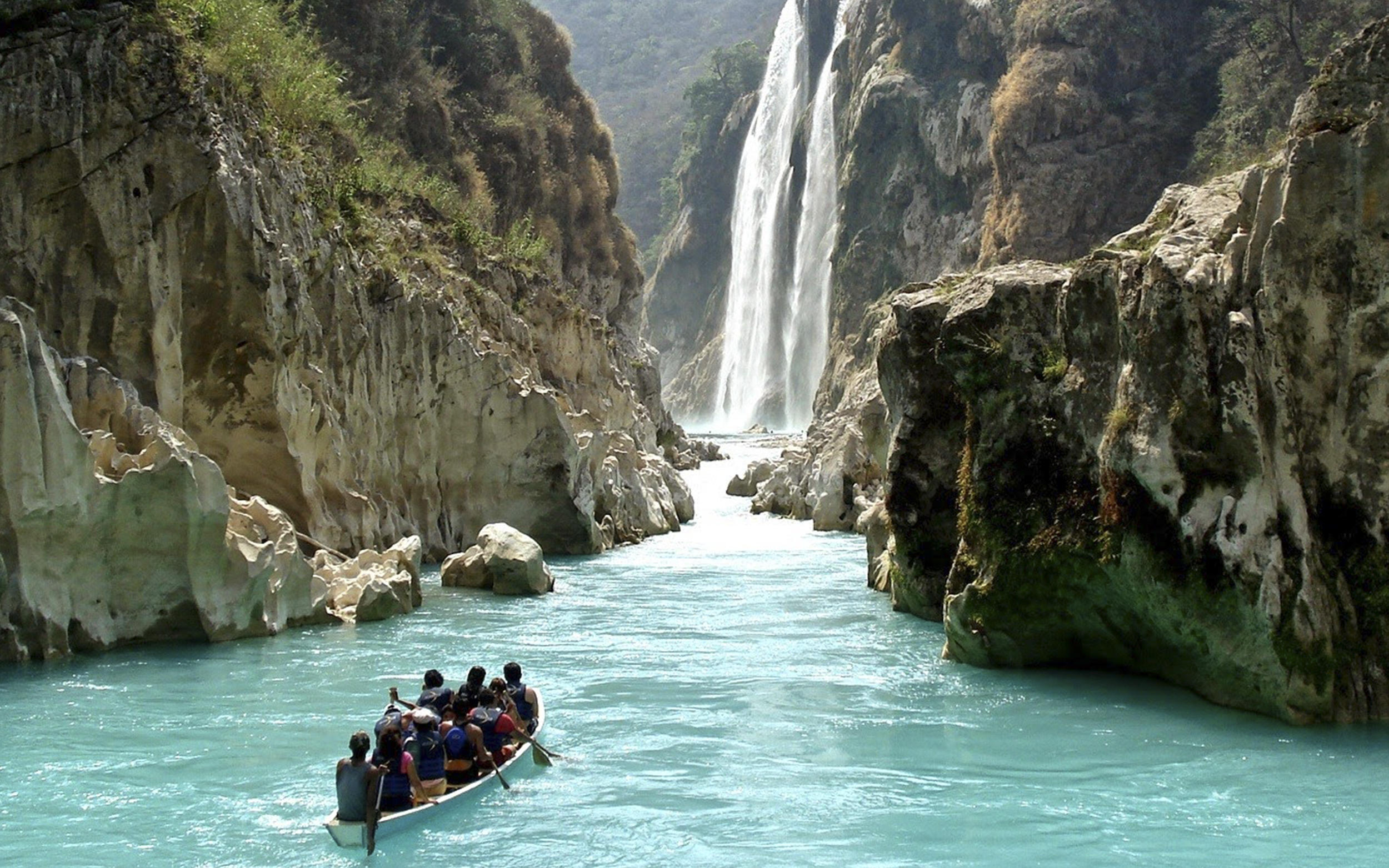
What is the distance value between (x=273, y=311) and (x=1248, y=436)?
15.0 m

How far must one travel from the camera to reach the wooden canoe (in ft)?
28.6

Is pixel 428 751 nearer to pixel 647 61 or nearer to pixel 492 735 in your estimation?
pixel 492 735

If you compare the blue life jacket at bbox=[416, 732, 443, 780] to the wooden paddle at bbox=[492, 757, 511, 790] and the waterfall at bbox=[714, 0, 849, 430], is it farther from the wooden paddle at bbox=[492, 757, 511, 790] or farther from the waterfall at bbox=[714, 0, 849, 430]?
the waterfall at bbox=[714, 0, 849, 430]

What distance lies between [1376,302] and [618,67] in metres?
163

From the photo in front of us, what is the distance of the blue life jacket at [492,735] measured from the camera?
10.6 m

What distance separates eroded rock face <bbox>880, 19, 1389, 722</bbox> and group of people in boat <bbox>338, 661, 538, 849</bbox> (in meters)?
5.78

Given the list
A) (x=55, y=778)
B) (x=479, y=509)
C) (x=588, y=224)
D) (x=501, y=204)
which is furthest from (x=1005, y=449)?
(x=588, y=224)

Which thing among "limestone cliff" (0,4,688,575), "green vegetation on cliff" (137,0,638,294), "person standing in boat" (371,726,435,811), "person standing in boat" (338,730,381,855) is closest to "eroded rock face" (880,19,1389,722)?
"person standing in boat" (371,726,435,811)

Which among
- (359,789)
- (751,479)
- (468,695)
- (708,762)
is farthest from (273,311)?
(751,479)

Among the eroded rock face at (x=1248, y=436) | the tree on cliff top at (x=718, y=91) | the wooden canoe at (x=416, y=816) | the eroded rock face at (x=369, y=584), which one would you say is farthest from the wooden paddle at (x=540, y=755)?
the tree on cliff top at (x=718, y=91)

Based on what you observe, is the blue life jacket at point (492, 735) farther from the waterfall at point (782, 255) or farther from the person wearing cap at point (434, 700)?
the waterfall at point (782, 255)

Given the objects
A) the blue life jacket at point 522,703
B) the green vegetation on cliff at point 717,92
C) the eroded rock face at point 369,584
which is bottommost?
the blue life jacket at point 522,703

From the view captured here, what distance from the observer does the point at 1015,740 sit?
37.4ft

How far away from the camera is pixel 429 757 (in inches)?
388
